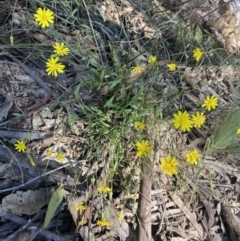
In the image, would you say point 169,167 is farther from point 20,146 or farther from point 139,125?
point 20,146

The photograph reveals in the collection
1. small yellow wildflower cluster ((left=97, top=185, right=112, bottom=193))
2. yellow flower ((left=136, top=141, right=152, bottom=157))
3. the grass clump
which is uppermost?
the grass clump

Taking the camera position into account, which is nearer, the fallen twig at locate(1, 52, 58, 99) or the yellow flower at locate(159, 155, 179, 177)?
the yellow flower at locate(159, 155, 179, 177)

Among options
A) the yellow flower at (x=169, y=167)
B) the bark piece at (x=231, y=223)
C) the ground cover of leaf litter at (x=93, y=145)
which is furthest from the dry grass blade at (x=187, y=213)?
the yellow flower at (x=169, y=167)

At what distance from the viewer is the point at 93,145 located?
67.9 inches

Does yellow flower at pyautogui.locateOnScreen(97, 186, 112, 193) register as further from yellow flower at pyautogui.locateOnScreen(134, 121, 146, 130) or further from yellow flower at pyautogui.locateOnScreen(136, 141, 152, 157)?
yellow flower at pyautogui.locateOnScreen(134, 121, 146, 130)

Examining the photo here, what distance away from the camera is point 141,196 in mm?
1686

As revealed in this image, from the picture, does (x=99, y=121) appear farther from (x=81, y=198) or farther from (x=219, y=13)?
(x=219, y=13)

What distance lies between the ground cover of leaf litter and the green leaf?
0.01 meters

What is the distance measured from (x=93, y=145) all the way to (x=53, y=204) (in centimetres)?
33

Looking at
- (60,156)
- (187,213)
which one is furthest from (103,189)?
(187,213)

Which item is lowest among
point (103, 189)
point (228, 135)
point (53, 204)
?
point (53, 204)

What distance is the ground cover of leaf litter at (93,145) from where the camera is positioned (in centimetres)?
159

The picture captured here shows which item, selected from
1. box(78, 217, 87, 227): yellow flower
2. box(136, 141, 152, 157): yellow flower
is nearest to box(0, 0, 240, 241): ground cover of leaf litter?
box(78, 217, 87, 227): yellow flower

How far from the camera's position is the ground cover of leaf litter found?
1595mm
